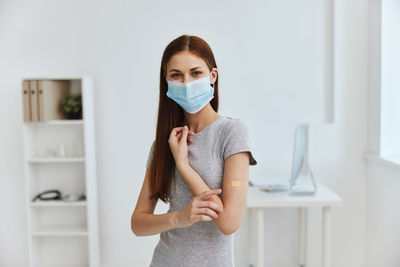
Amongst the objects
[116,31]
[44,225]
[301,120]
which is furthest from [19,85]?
[301,120]

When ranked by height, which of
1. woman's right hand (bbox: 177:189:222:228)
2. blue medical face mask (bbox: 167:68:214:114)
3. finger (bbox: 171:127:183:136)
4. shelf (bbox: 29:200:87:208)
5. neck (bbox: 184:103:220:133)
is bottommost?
shelf (bbox: 29:200:87:208)

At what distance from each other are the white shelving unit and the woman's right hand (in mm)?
2143

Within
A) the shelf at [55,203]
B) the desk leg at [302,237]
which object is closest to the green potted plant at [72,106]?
the shelf at [55,203]

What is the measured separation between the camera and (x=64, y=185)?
3.37 meters

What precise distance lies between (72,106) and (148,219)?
84.4 inches

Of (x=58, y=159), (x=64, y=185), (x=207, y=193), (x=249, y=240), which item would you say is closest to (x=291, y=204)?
(x=249, y=240)

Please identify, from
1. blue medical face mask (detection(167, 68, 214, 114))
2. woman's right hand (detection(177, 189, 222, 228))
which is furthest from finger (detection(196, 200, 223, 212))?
blue medical face mask (detection(167, 68, 214, 114))

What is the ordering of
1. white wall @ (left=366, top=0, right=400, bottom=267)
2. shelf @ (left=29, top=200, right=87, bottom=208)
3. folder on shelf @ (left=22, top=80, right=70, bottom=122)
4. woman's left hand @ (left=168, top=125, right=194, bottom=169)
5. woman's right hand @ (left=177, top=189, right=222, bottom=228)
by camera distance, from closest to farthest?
woman's right hand @ (left=177, top=189, right=222, bottom=228), woman's left hand @ (left=168, top=125, right=194, bottom=169), white wall @ (left=366, top=0, right=400, bottom=267), folder on shelf @ (left=22, top=80, right=70, bottom=122), shelf @ (left=29, top=200, right=87, bottom=208)

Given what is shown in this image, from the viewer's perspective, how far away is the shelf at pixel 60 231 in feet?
10.3

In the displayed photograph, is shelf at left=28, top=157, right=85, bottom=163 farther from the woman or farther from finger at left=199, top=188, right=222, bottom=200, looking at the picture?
finger at left=199, top=188, right=222, bottom=200

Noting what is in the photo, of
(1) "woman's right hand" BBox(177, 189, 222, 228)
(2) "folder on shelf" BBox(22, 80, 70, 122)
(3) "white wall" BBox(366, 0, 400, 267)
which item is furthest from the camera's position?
(2) "folder on shelf" BBox(22, 80, 70, 122)

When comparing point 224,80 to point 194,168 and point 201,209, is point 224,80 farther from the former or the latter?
point 201,209

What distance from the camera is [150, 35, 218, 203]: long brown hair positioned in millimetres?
1219

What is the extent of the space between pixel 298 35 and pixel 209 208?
7.84 ft
